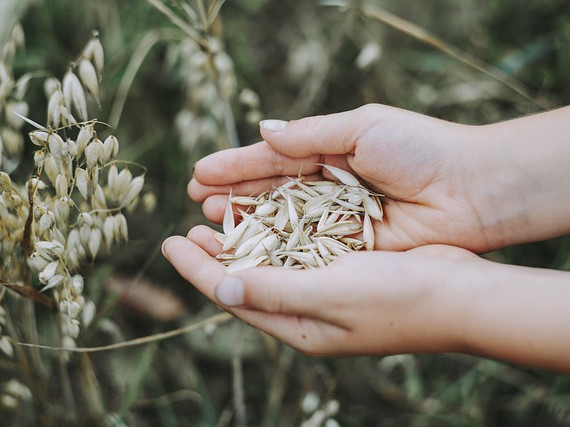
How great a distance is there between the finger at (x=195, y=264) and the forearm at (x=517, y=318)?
1.47ft

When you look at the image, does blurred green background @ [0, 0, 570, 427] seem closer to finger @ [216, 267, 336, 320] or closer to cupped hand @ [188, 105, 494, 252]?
cupped hand @ [188, 105, 494, 252]

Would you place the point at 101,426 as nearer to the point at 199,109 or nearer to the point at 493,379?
the point at 199,109

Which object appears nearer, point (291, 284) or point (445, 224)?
point (291, 284)

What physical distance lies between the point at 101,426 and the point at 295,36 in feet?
4.88

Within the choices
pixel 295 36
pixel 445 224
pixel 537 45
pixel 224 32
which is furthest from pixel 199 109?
pixel 537 45

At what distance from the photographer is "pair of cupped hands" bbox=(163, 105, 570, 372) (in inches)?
39.3

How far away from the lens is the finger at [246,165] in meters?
1.29

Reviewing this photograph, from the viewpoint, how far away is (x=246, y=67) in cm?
194

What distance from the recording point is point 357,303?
994 mm

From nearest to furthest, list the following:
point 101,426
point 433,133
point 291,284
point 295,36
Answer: point 291,284 < point 433,133 < point 101,426 < point 295,36

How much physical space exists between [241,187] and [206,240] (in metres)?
0.19

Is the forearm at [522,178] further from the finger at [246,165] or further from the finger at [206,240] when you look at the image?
the finger at [206,240]

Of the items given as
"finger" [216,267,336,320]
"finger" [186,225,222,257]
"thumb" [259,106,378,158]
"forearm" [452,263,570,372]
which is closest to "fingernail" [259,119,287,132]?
"thumb" [259,106,378,158]

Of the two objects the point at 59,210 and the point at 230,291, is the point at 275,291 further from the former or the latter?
the point at 59,210
